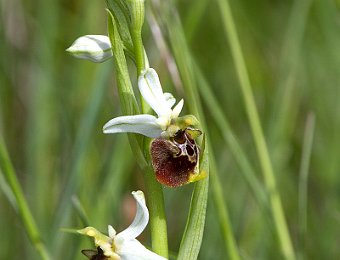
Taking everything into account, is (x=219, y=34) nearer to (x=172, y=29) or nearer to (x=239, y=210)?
(x=239, y=210)

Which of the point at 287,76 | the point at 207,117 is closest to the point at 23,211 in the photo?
the point at 287,76

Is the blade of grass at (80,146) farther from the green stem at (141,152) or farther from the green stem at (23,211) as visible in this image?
the green stem at (141,152)

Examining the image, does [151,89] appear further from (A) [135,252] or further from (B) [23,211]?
(B) [23,211]

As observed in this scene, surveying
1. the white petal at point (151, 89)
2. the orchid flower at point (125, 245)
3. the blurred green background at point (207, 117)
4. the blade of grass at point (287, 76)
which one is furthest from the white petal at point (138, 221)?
the blade of grass at point (287, 76)

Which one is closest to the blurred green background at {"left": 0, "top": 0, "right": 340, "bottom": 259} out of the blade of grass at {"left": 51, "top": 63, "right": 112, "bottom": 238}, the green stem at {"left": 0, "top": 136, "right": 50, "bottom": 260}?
the blade of grass at {"left": 51, "top": 63, "right": 112, "bottom": 238}

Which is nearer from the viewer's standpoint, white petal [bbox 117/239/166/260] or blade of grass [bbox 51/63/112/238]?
white petal [bbox 117/239/166/260]

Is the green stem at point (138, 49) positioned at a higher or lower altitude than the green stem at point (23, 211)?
higher

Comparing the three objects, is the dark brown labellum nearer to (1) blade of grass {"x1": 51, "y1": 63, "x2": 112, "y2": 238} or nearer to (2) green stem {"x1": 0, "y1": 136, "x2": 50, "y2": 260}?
(2) green stem {"x1": 0, "y1": 136, "x2": 50, "y2": 260}
